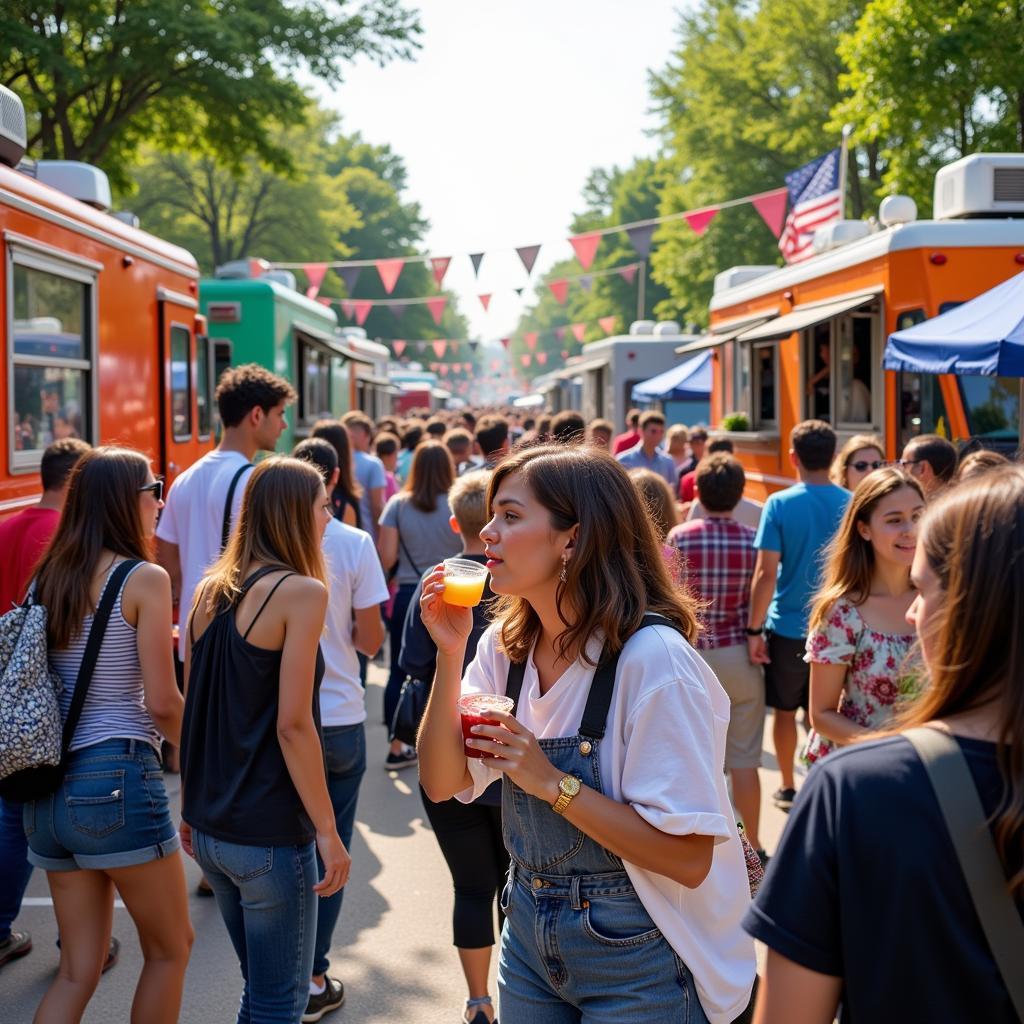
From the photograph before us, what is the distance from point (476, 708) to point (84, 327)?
587 cm

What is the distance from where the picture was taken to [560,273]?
104125 millimetres

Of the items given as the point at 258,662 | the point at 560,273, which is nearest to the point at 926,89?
the point at 258,662

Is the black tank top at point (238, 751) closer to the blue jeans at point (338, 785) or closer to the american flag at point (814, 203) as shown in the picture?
the blue jeans at point (338, 785)

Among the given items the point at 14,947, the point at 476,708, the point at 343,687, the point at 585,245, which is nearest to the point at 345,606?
the point at 343,687

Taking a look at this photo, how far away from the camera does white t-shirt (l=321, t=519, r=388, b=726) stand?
4.54 metres

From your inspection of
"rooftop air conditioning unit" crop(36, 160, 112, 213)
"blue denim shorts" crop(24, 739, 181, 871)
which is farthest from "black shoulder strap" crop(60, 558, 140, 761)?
"rooftop air conditioning unit" crop(36, 160, 112, 213)

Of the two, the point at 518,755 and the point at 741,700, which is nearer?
the point at 518,755

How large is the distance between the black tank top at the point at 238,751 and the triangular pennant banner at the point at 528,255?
17301mm

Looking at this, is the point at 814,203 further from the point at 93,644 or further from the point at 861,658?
the point at 93,644

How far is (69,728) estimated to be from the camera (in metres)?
3.55

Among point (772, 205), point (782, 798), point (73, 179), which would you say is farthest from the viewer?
point (772, 205)

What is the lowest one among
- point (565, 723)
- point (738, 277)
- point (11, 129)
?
point (565, 723)

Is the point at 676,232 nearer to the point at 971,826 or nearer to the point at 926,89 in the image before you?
the point at 926,89

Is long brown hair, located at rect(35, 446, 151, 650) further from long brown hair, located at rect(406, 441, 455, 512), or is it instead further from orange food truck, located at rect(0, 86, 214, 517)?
long brown hair, located at rect(406, 441, 455, 512)
